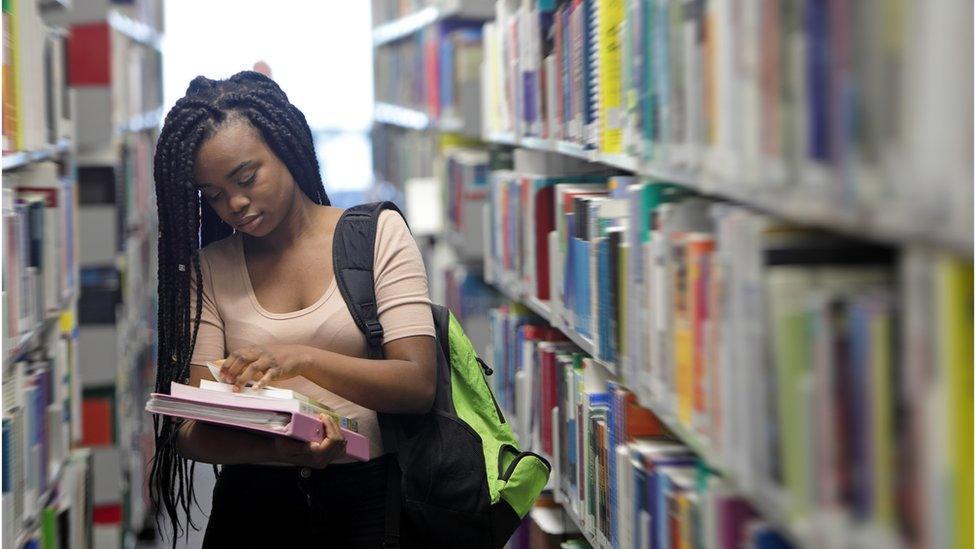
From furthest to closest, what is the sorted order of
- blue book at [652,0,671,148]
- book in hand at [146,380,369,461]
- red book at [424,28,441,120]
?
red book at [424,28,441,120]
book in hand at [146,380,369,461]
blue book at [652,0,671,148]

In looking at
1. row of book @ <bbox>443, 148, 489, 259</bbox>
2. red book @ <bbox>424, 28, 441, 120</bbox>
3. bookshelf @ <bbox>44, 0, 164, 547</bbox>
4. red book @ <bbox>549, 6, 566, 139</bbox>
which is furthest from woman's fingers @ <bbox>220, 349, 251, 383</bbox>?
red book @ <bbox>424, 28, 441, 120</bbox>

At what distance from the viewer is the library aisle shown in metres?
0.98

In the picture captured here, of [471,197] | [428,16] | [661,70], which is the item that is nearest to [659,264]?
[661,70]

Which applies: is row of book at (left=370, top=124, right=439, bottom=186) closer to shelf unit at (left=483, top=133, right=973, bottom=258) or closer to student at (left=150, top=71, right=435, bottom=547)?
student at (left=150, top=71, right=435, bottom=547)

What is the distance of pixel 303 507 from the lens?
79.6 inches

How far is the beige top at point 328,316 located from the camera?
198cm

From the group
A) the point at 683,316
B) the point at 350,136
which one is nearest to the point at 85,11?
the point at 683,316

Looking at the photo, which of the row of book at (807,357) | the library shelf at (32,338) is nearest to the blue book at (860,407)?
the row of book at (807,357)

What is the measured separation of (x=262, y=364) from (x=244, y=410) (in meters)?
0.07

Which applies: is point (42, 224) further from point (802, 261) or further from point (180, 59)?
point (180, 59)

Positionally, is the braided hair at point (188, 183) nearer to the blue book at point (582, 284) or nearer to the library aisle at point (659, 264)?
the library aisle at point (659, 264)

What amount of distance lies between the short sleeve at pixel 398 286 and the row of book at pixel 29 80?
2.65 ft

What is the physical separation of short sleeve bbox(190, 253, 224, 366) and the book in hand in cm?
14

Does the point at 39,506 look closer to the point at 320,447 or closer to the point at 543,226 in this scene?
the point at 320,447
